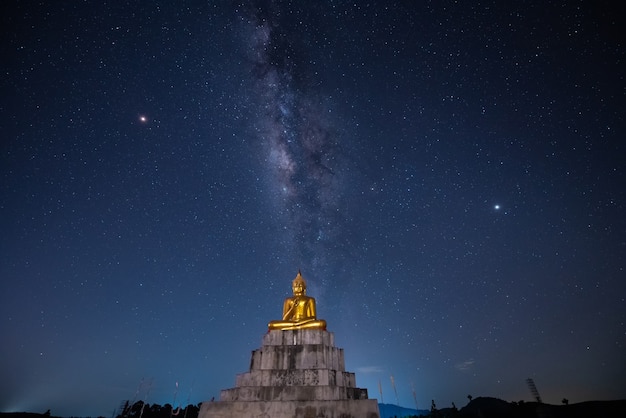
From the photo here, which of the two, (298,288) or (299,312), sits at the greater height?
(298,288)

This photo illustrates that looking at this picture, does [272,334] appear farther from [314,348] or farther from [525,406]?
[525,406]

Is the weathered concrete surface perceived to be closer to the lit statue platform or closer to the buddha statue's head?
the lit statue platform

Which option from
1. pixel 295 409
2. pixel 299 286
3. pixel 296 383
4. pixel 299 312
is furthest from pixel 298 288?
pixel 295 409

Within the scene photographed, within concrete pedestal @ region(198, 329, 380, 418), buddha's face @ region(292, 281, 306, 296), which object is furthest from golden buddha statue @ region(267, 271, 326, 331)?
concrete pedestal @ region(198, 329, 380, 418)

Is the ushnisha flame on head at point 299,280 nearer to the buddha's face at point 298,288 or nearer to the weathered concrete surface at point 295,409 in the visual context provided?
the buddha's face at point 298,288

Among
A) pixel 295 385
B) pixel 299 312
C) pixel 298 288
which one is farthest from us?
pixel 298 288

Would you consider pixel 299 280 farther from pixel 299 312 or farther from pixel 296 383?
pixel 296 383

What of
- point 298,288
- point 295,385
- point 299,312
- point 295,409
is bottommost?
point 295,409

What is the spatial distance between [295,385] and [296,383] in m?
0.09

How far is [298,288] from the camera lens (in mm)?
14609

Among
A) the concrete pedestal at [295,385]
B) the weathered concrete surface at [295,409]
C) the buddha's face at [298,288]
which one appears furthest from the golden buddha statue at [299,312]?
the weathered concrete surface at [295,409]

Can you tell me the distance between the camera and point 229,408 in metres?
9.07

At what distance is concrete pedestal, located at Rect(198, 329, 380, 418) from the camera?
28.8 feet

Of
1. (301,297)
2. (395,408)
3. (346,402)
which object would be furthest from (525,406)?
(395,408)
